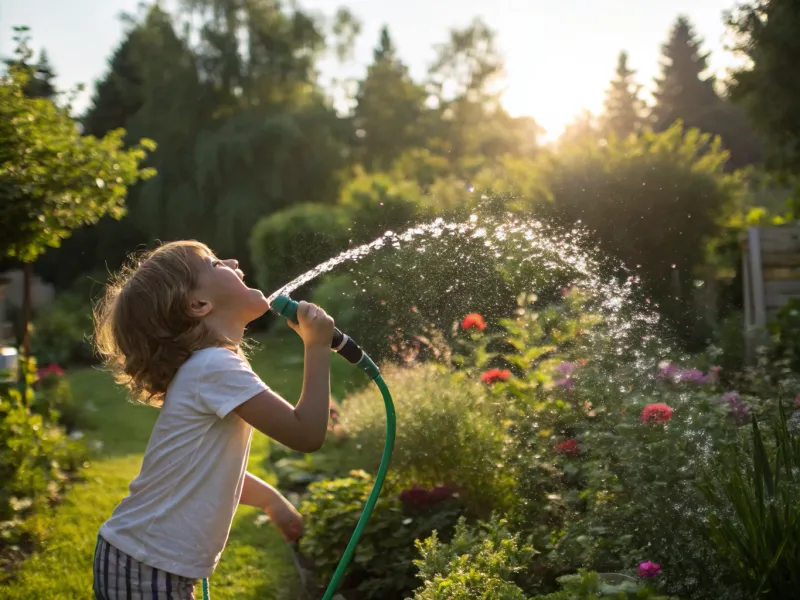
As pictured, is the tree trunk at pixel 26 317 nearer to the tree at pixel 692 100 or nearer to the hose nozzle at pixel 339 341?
the hose nozzle at pixel 339 341

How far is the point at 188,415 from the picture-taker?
74.1 inches

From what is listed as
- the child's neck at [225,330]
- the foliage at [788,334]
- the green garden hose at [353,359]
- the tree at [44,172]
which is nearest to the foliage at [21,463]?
the tree at [44,172]

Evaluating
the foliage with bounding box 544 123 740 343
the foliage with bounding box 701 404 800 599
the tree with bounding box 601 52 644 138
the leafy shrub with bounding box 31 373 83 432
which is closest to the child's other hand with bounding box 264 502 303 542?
the foliage with bounding box 701 404 800 599

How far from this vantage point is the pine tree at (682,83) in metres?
37.2

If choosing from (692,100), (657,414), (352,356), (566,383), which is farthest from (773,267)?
(692,100)

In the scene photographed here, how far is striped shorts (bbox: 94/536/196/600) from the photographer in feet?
6.04

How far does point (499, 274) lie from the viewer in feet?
11.7

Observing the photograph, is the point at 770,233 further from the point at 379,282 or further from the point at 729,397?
the point at 379,282

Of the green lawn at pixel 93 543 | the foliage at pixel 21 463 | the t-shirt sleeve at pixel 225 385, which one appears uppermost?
the t-shirt sleeve at pixel 225 385

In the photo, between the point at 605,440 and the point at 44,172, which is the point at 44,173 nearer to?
the point at 44,172

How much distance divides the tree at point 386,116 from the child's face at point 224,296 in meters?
23.7

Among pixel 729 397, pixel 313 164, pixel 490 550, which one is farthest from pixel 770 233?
pixel 313 164

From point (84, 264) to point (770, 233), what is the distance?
18.2 metres

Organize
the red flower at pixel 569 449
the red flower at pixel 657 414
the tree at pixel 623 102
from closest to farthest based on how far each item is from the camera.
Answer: the red flower at pixel 657 414, the red flower at pixel 569 449, the tree at pixel 623 102
